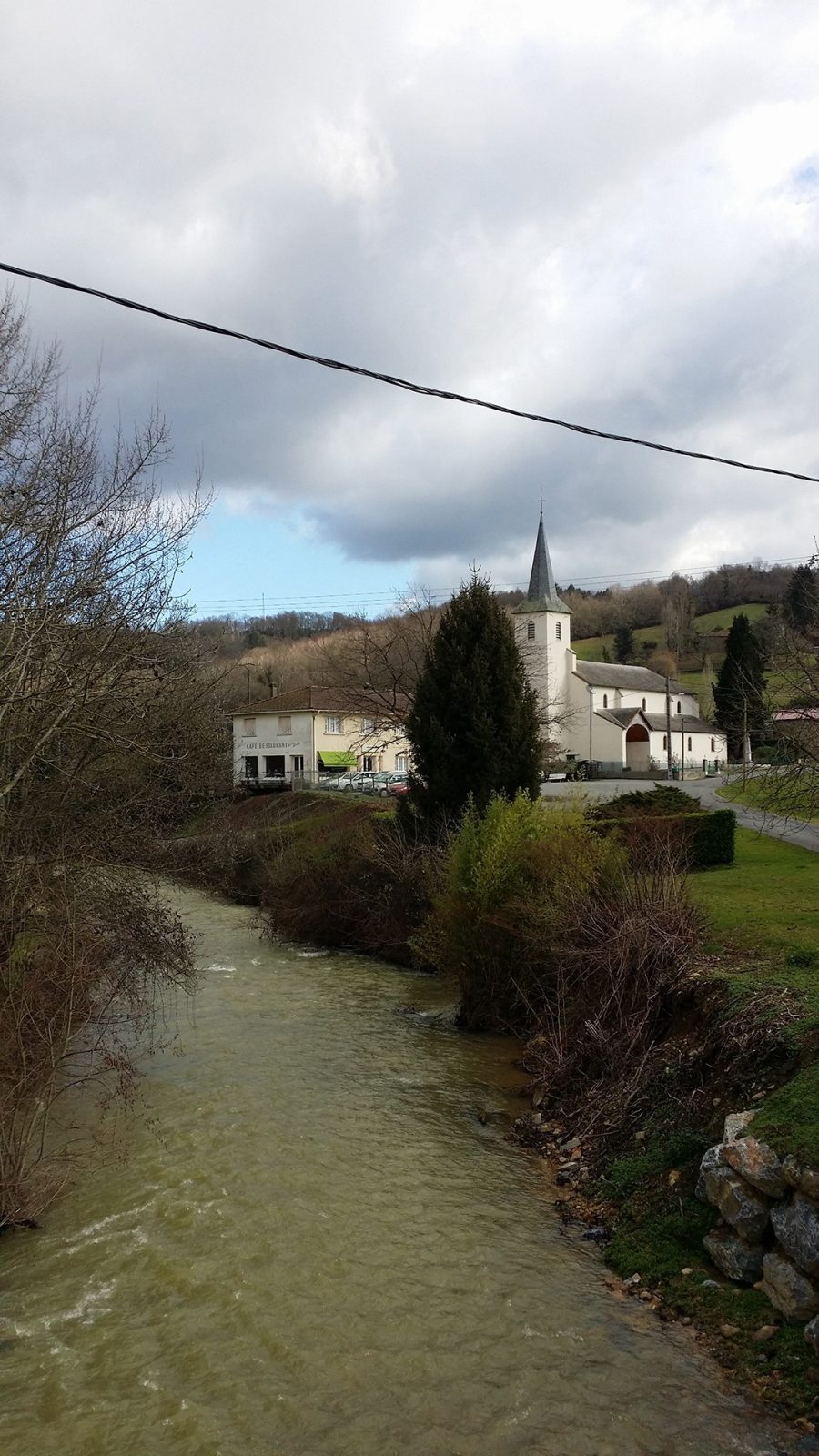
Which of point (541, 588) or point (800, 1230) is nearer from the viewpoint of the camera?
point (800, 1230)

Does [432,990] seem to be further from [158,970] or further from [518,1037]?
[158,970]

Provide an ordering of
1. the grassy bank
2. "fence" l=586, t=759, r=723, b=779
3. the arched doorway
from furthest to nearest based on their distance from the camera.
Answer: the arched doorway
"fence" l=586, t=759, r=723, b=779
the grassy bank

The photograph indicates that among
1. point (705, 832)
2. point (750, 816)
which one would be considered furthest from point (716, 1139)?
point (750, 816)

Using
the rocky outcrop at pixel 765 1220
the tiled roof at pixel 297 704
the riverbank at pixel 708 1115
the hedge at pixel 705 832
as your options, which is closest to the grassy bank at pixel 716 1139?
the riverbank at pixel 708 1115

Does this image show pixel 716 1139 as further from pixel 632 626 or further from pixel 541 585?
pixel 632 626

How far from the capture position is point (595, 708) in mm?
70875

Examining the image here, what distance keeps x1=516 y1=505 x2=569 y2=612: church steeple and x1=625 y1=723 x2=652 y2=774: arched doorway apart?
10377 millimetres

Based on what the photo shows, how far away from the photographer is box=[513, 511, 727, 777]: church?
66.6 m

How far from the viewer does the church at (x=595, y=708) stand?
66.6m

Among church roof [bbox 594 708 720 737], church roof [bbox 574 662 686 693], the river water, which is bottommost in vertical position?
the river water

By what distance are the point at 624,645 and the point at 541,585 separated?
36736 mm

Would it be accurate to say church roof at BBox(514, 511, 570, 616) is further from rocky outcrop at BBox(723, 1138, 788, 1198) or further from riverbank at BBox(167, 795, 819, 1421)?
rocky outcrop at BBox(723, 1138, 788, 1198)

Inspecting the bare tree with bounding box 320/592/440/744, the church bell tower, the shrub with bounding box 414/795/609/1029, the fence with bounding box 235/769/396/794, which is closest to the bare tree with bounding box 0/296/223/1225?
the shrub with bounding box 414/795/609/1029

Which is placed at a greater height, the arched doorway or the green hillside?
the green hillside
